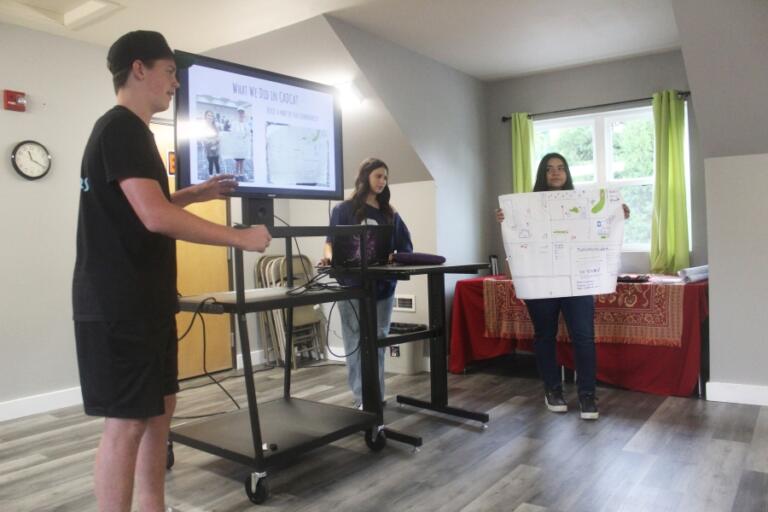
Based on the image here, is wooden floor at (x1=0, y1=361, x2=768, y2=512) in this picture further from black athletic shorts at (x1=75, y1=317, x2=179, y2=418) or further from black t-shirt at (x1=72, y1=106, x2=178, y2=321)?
black t-shirt at (x1=72, y1=106, x2=178, y2=321)

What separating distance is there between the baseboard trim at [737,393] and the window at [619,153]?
142 cm

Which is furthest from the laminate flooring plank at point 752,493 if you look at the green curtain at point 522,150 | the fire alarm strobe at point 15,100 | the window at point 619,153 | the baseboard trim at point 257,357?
the fire alarm strobe at point 15,100

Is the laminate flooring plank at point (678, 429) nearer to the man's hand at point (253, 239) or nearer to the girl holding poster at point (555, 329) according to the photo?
the girl holding poster at point (555, 329)

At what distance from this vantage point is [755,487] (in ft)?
7.05

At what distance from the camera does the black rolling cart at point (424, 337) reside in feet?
8.20

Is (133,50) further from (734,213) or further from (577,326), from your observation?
(734,213)

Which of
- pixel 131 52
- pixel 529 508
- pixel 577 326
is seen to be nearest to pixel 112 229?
pixel 131 52

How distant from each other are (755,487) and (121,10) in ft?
12.1

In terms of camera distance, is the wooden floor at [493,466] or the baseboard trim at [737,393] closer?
the wooden floor at [493,466]

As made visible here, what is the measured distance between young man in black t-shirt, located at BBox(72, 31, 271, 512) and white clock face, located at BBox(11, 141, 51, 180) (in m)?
2.54

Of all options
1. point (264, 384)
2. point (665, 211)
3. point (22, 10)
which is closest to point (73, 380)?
point (264, 384)

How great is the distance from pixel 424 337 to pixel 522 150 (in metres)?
2.46

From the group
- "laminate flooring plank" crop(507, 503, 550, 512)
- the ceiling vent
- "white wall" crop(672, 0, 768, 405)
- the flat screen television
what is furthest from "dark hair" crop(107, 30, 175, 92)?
"white wall" crop(672, 0, 768, 405)

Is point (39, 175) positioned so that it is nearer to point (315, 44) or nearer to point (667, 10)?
point (315, 44)
